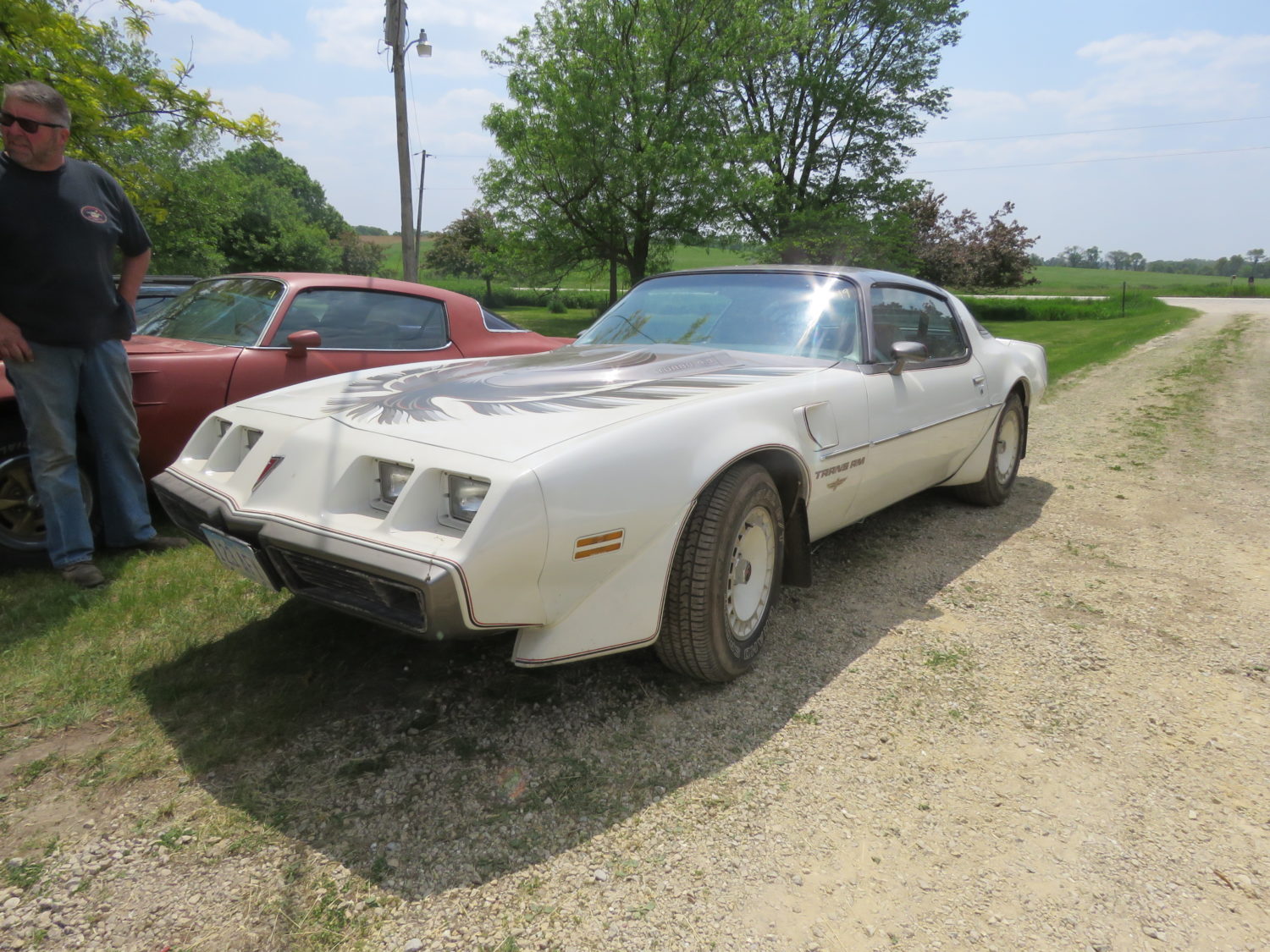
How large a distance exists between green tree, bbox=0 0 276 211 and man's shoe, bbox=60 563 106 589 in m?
4.73

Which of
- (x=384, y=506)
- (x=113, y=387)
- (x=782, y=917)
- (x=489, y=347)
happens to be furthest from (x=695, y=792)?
(x=489, y=347)

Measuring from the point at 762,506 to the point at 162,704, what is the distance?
2.05 m

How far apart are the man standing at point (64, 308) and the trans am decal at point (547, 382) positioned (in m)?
1.27

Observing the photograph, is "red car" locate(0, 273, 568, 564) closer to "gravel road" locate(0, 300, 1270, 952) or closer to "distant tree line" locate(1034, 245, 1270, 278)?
"gravel road" locate(0, 300, 1270, 952)

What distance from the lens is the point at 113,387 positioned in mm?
3447

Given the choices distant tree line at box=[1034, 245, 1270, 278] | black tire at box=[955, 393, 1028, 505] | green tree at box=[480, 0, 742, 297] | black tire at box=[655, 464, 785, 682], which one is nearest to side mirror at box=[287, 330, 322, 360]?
black tire at box=[655, 464, 785, 682]

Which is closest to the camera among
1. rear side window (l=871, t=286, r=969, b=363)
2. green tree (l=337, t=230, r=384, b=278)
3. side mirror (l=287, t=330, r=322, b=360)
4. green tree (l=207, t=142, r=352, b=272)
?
rear side window (l=871, t=286, r=969, b=363)

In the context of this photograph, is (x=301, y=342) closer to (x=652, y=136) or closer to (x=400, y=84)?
(x=400, y=84)

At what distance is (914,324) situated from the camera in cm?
406

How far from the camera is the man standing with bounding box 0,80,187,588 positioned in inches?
121

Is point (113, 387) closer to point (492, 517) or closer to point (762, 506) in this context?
point (492, 517)

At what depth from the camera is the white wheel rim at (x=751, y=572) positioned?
105 inches

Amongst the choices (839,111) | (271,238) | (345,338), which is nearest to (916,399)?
(345,338)

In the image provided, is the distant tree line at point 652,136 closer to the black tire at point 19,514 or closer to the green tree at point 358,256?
the black tire at point 19,514
